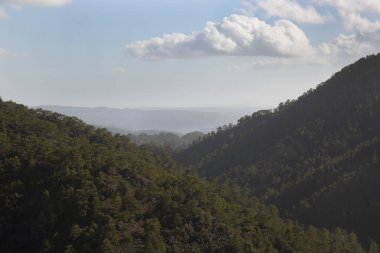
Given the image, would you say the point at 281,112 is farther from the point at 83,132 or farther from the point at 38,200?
the point at 38,200

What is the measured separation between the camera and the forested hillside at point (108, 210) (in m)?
39.0

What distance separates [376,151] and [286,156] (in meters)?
24.2

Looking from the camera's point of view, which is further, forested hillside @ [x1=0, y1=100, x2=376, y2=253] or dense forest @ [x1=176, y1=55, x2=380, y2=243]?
dense forest @ [x1=176, y1=55, x2=380, y2=243]

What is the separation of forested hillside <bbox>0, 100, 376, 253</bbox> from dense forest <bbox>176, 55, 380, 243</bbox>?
3813 centimetres

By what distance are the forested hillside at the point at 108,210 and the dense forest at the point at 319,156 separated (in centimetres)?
3813

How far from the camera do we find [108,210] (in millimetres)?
41250

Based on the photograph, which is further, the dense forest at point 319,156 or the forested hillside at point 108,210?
the dense forest at point 319,156

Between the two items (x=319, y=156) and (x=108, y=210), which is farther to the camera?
(x=319, y=156)

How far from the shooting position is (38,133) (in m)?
58.4

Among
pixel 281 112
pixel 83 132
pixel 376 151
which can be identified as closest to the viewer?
pixel 83 132

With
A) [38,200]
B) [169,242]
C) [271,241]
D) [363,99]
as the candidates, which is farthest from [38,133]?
[363,99]

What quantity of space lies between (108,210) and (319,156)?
83.4 m

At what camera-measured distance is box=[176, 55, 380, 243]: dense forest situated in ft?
301

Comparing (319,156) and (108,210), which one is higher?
(319,156)
